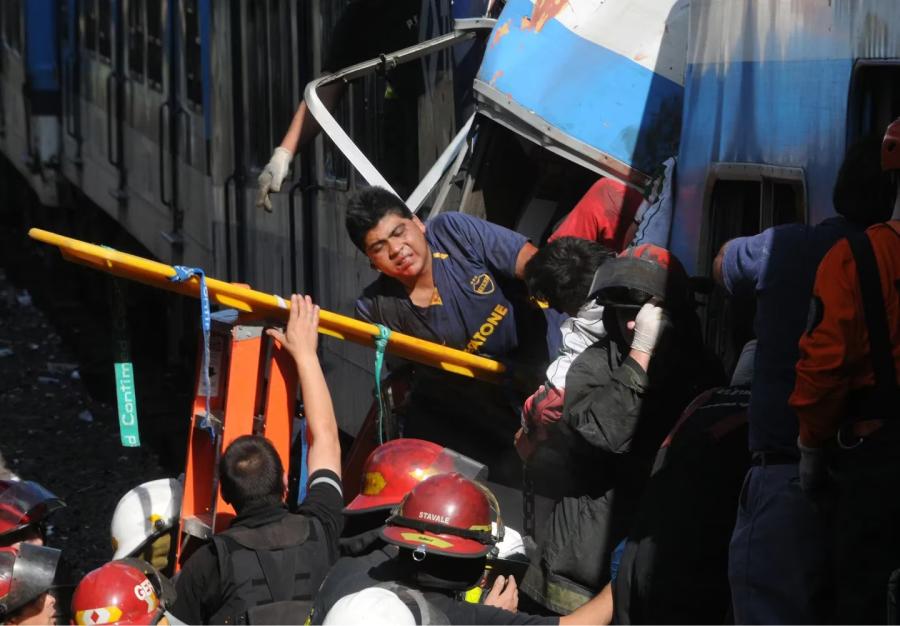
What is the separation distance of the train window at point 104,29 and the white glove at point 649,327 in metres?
10.0

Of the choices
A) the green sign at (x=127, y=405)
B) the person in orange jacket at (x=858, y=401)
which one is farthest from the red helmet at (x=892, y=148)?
the green sign at (x=127, y=405)

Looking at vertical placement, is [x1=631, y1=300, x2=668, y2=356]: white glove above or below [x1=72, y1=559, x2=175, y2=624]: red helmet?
above

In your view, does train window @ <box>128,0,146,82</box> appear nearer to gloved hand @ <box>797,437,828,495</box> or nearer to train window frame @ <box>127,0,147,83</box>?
train window frame @ <box>127,0,147,83</box>

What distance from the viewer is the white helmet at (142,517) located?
15.4 ft

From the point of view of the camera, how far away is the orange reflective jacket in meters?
2.65

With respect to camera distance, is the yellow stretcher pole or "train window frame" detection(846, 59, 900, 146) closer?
"train window frame" detection(846, 59, 900, 146)

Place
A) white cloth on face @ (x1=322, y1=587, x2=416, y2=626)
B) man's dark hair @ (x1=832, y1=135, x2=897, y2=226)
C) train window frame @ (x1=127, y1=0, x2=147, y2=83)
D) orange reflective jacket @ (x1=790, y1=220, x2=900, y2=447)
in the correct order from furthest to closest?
1. train window frame @ (x1=127, y1=0, x2=147, y2=83)
2. man's dark hair @ (x1=832, y1=135, x2=897, y2=226)
3. orange reflective jacket @ (x1=790, y1=220, x2=900, y2=447)
4. white cloth on face @ (x1=322, y1=587, x2=416, y2=626)

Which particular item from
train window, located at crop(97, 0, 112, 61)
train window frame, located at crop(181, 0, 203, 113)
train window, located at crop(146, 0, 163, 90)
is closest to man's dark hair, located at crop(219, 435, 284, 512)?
train window frame, located at crop(181, 0, 203, 113)

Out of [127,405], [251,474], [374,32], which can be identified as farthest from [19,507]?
[374,32]

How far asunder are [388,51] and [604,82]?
2.05 metres

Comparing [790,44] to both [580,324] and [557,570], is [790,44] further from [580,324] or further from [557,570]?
[557,570]

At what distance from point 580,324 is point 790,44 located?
35.5 inches

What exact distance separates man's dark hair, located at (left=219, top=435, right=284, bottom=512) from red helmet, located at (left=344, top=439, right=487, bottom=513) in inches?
8.3

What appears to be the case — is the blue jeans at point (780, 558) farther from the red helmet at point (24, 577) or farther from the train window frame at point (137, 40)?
the train window frame at point (137, 40)
